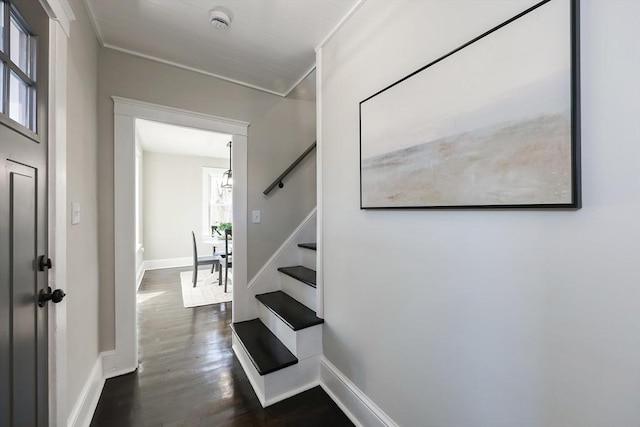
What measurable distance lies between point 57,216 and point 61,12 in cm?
94

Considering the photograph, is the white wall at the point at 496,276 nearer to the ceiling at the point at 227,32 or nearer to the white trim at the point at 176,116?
the ceiling at the point at 227,32

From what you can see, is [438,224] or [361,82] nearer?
[438,224]

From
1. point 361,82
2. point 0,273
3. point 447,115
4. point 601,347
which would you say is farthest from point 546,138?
point 0,273

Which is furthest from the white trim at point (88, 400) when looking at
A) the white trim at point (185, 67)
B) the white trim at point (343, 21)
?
the white trim at point (343, 21)

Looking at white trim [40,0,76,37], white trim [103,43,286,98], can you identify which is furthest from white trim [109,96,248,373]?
white trim [40,0,76,37]

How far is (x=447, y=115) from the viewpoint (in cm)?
103

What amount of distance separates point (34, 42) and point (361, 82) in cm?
146

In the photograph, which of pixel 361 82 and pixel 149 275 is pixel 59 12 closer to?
pixel 361 82

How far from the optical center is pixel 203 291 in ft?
13.1

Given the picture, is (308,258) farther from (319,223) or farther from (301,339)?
(301,339)

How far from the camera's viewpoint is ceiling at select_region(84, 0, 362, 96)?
5.15 ft

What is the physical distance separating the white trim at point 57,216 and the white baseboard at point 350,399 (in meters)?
1.40

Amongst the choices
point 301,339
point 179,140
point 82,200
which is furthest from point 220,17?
point 179,140

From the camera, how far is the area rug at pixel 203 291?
140 inches
